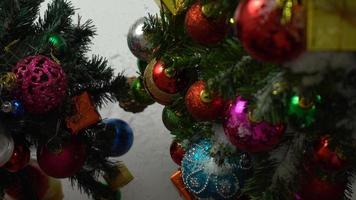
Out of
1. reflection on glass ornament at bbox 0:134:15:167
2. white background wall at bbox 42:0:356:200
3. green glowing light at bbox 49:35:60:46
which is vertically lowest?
white background wall at bbox 42:0:356:200

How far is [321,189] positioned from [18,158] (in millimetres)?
352

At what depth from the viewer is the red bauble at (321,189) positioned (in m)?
0.48

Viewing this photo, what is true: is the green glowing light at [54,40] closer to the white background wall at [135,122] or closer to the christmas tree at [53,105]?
the christmas tree at [53,105]

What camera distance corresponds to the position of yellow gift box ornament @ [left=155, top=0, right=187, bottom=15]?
21.8 inches

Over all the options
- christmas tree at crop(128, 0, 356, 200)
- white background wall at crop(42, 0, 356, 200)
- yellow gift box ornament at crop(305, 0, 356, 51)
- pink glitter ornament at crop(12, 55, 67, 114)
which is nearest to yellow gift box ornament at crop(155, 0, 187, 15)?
christmas tree at crop(128, 0, 356, 200)

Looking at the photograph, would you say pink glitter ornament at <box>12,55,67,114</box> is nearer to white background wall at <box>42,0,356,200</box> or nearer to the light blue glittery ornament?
the light blue glittery ornament

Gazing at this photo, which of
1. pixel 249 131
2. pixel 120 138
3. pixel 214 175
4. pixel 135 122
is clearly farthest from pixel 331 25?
pixel 135 122

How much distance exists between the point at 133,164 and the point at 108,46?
22 cm

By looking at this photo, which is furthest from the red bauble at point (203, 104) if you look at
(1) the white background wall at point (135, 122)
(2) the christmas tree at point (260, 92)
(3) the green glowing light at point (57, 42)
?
(1) the white background wall at point (135, 122)

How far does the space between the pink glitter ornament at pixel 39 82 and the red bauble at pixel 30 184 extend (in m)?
0.15

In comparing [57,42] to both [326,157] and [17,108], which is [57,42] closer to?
[17,108]

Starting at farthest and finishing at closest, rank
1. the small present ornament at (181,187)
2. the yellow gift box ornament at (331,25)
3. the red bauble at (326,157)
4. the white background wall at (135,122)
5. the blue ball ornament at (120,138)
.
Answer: the white background wall at (135,122) < the blue ball ornament at (120,138) < the small present ornament at (181,187) < the red bauble at (326,157) < the yellow gift box ornament at (331,25)

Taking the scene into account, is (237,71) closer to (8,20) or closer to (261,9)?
(261,9)

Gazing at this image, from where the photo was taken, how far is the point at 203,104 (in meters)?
0.51
